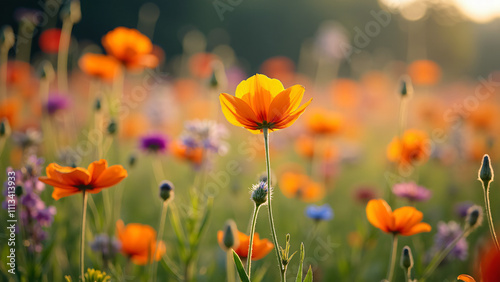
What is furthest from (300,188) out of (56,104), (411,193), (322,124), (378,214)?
(56,104)

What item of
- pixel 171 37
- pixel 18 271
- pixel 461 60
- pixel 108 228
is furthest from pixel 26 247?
pixel 461 60

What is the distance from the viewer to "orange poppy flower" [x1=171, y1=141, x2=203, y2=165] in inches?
72.7

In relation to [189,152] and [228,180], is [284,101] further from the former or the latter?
[228,180]

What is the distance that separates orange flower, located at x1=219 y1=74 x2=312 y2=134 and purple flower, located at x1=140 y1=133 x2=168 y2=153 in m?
0.99

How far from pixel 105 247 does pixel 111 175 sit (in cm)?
52

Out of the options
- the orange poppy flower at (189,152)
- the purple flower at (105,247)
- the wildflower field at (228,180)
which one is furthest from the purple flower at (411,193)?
the purple flower at (105,247)

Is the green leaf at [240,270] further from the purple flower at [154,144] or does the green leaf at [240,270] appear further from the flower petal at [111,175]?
the purple flower at [154,144]

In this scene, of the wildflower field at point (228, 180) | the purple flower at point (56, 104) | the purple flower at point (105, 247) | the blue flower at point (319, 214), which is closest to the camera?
the wildflower field at point (228, 180)

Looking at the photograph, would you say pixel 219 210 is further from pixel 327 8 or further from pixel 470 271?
pixel 327 8

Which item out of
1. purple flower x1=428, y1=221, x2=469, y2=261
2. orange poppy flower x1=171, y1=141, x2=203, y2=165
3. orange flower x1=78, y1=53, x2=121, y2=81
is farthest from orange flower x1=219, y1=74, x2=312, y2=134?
orange flower x1=78, y1=53, x2=121, y2=81

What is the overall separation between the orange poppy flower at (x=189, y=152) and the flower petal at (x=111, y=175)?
780 millimetres

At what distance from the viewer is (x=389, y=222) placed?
1.13 meters

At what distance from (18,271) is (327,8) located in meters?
13.1

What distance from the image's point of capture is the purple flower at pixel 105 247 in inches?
55.8
